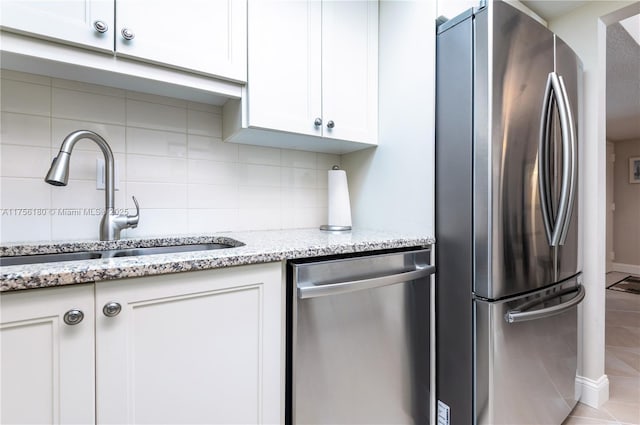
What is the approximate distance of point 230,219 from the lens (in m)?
1.53

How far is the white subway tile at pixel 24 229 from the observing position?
1.07 m

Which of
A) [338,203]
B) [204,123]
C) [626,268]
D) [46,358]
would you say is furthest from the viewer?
[626,268]

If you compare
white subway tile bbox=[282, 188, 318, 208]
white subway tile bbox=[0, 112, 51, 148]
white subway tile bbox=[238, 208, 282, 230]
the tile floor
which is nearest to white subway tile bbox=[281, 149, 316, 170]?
white subway tile bbox=[282, 188, 318, 208]

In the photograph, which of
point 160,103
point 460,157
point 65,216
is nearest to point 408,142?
point 460,157

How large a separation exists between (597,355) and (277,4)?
2456 mm

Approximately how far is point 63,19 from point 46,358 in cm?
95

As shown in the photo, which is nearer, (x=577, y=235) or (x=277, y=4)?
(x=277, y=4)

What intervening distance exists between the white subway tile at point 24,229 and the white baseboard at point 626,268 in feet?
23.9

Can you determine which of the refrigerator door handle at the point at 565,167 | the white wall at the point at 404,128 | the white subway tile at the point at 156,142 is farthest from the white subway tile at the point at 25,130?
the refrigerator door handle at the point at 565,167

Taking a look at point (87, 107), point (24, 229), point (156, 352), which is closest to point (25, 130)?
point (87, 107)

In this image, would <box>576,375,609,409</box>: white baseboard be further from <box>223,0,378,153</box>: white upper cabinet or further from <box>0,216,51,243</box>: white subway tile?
<box>0,216,51,243</box>: white subway tile

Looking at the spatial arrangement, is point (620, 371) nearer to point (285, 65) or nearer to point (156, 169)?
point (285, 65)

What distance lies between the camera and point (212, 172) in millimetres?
1476

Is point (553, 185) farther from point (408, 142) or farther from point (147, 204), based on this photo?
point (147, 204)
